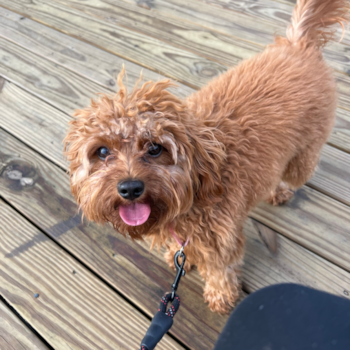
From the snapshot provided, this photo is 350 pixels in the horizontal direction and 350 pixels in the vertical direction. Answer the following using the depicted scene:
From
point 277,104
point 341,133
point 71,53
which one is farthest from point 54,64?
point 341,133

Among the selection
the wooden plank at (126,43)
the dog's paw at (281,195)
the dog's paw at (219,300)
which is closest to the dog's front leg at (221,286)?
the dog's paw at (219,300)

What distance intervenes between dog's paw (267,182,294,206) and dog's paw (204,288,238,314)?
714 mm

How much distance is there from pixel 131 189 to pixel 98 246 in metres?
0.96

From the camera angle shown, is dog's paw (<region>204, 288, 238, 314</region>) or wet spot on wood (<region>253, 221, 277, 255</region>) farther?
wet spot on wood (<region>253, 221, 277, 255</region>)

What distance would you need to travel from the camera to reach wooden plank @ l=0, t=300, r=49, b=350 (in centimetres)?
158

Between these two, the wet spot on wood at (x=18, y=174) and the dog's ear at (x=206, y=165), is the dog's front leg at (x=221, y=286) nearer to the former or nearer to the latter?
the dog's ear at (x=206, y=165)

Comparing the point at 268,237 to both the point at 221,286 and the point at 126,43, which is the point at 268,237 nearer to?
the point at 221,286

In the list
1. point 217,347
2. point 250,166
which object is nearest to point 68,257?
point 250,166

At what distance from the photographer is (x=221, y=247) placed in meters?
1.52

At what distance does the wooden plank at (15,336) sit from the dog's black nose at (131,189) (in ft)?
3.50

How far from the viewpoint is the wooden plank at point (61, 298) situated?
5.34ft

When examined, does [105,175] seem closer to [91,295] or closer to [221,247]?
[221,247]

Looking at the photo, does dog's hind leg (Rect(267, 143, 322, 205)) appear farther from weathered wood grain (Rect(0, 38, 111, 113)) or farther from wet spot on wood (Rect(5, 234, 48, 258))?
weathered wood grain (Rect(0, 38, 111, 113))

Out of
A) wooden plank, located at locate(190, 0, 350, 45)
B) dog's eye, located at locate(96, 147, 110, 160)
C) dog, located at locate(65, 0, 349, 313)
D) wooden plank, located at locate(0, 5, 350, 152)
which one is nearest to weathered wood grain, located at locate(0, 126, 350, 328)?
dog, located at locate(65, 0, 349, 313)
